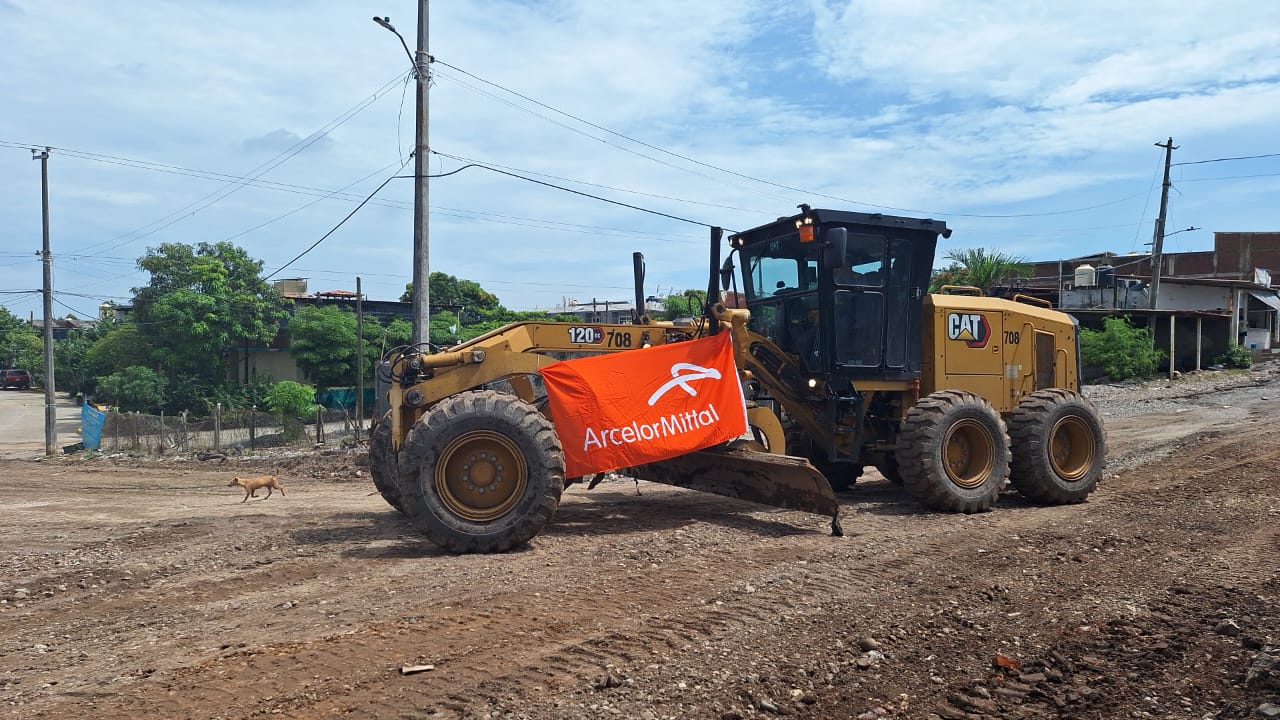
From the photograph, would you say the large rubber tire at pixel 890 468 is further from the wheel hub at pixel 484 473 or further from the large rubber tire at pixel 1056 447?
the wheel hub at pixel 484 473

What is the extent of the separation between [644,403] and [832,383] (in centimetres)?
235

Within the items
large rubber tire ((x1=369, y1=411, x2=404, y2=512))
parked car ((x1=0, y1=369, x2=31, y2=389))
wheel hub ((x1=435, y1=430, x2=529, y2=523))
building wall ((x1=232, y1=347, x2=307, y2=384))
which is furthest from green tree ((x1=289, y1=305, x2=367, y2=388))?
parked car ((x1=0, y1=369, x2=31, y2=389))

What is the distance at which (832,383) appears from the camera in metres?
9.28

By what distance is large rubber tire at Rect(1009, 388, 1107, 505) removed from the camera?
366 inches

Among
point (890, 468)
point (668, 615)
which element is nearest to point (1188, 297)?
point (890, 468)

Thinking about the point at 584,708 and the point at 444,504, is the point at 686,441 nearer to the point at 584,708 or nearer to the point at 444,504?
the point at 444,504

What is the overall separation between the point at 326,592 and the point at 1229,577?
584 centimetres

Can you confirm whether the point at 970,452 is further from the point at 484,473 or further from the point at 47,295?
the point at 47,295

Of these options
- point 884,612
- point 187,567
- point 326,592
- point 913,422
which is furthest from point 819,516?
point 187,567

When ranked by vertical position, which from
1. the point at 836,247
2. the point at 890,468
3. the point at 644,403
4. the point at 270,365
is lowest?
the point at 890,468

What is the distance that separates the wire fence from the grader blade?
1548cm

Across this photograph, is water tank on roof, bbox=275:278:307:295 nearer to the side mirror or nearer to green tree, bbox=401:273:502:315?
green tree, bbox=401:273:502:315

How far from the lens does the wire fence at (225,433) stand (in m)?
22.5

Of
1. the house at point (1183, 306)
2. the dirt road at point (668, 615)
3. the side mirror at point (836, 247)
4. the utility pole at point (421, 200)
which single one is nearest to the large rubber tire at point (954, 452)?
the dirt road at point (668, 615)
